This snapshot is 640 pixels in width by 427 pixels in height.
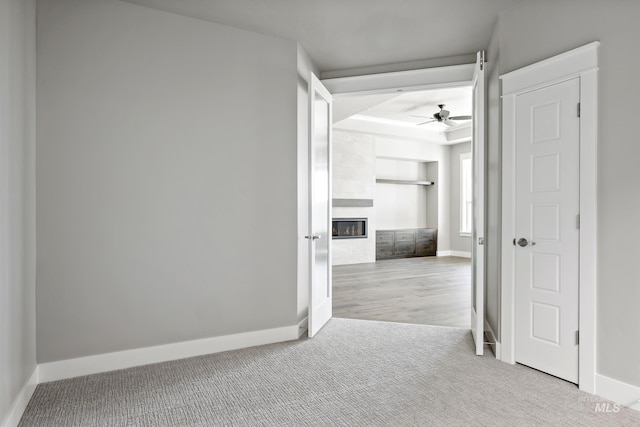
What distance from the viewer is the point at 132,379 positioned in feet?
8.72

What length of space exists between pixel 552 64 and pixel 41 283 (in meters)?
3.80

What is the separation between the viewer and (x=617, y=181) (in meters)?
2.33

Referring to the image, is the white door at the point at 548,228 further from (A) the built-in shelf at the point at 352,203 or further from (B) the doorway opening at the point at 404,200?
(A) the built-in shelf at the point at 352,203

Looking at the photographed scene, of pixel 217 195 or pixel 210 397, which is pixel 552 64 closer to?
pixel 217 195

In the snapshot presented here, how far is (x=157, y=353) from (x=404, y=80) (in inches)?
136

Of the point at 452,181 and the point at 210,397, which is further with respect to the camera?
the point at 452,181

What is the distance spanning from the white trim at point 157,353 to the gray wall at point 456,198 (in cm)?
748

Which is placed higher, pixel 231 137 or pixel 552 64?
pixel 552 64

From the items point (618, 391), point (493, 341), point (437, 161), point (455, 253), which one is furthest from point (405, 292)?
point (437, 161)

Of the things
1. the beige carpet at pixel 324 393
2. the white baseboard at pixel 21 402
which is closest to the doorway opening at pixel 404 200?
the beige carpet at pixel 324 393

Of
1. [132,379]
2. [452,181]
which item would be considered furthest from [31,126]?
[452,181]

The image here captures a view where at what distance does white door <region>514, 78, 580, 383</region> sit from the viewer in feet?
8.42

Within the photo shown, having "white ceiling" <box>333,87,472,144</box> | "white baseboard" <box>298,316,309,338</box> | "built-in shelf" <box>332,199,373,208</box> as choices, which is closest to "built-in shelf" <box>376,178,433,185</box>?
"built-in shelf" <box>332,199,373,208</box>

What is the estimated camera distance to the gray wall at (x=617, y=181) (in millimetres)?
2260
